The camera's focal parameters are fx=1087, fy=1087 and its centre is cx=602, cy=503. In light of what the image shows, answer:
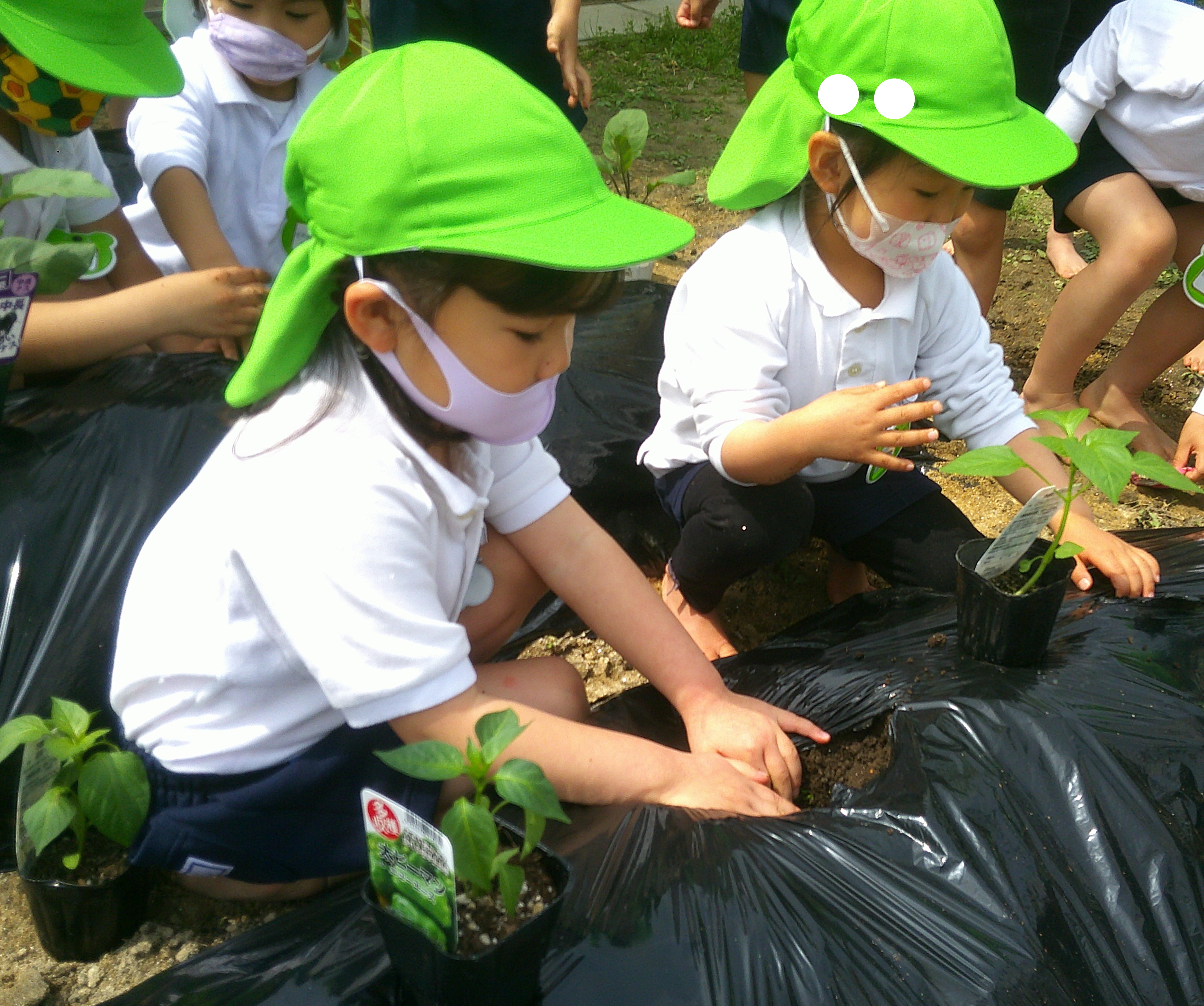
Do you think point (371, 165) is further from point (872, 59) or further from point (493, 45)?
point (493, 45)

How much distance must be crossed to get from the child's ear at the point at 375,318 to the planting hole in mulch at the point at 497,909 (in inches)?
19.2

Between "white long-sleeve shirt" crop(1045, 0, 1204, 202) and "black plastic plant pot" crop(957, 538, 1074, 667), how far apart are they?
143cm

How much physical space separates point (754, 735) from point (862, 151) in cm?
81

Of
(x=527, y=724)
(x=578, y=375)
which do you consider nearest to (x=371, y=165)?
(x=527, y=724)

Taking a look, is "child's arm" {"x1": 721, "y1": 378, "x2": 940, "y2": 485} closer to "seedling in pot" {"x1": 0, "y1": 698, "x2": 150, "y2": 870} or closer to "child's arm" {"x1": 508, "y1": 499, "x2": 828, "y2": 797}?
"child's arm" {"x1": 508, "y1": 499, "x2": 828, "y2": 797}

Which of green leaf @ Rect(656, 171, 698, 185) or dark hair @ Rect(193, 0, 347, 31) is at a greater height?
dark hair @ Rect(193, 0, 347, 31)

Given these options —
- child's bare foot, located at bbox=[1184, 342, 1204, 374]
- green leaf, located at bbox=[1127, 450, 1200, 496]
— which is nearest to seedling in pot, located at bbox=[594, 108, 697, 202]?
child's bare foot, located at bbox=[1184, 342, 1204, 374]

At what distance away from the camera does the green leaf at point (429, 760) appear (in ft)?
2.57

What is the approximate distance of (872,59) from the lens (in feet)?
4.66

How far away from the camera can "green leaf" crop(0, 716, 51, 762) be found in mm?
1071

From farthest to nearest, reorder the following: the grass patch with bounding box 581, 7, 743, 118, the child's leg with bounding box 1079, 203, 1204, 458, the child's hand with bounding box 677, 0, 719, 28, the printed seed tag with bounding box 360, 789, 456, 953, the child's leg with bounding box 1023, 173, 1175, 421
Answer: the grass patch with bounding box 581, 7, 743, 118 → the child's hand with bounding box 677, 0, 719, 28 → the child's leg with bounding box 1079, 203, 1204, 458 → the child's leg with bounding box 1023, 173, 1175, 421 → the printed seed tag with bounding box 360, 789, 456, 953

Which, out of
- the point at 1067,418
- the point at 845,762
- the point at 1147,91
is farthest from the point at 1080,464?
the point at 1147,91

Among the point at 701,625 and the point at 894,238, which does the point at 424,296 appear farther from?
the point at 701,625

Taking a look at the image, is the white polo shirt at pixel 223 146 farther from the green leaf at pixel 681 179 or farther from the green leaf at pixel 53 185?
the green leaf at pixel 681 179
